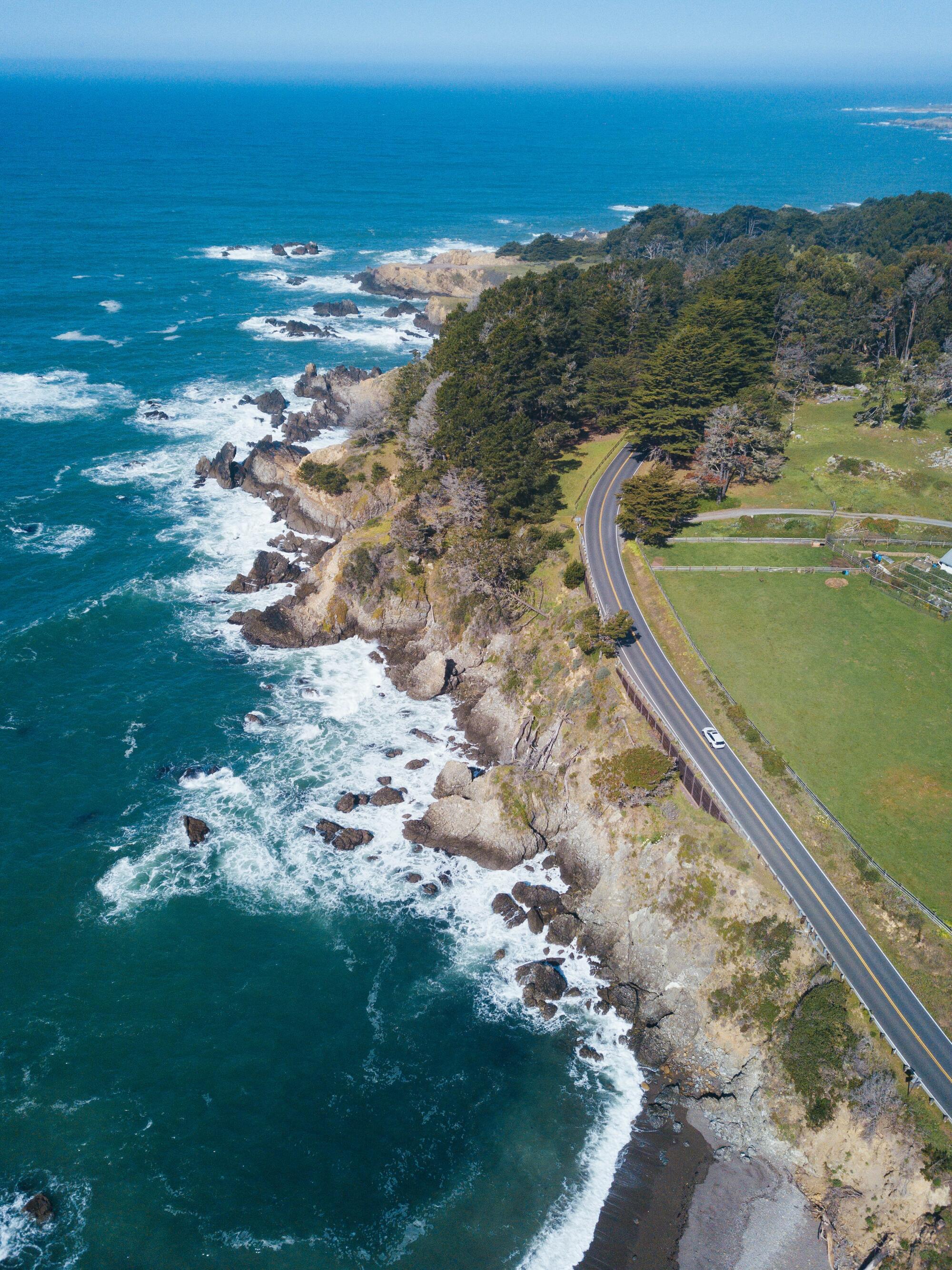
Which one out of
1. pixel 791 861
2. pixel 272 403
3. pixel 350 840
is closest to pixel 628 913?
pixel 791 861

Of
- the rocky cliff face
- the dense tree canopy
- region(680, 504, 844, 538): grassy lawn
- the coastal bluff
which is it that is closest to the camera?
region(680, 504, 844, 538): grassy lawn

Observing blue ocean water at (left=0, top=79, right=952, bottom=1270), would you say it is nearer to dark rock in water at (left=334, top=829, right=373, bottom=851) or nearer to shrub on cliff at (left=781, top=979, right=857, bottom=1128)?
dark rock in water at (left=334, top=829, right=373, bottom=851)

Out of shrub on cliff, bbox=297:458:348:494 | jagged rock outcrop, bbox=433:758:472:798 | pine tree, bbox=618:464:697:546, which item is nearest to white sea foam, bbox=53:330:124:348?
shrub on cliff, bbox=297:458:348:494

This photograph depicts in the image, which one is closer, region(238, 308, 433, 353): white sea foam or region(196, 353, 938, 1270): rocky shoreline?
region(196, 353, 938, 1270): rocky shoreline

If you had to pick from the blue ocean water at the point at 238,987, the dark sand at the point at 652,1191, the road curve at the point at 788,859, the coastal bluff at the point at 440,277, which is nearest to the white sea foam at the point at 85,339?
the coastal bluff at the point at 440,277

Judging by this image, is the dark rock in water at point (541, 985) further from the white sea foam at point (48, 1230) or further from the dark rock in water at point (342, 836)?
the white sea foam at point (48, 1230)

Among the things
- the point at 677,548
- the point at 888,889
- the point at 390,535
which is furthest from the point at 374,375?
the point at 888,889

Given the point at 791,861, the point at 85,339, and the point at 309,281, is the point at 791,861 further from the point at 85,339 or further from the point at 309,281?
the point at 309,281

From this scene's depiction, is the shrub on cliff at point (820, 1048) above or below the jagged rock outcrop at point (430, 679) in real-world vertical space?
below
